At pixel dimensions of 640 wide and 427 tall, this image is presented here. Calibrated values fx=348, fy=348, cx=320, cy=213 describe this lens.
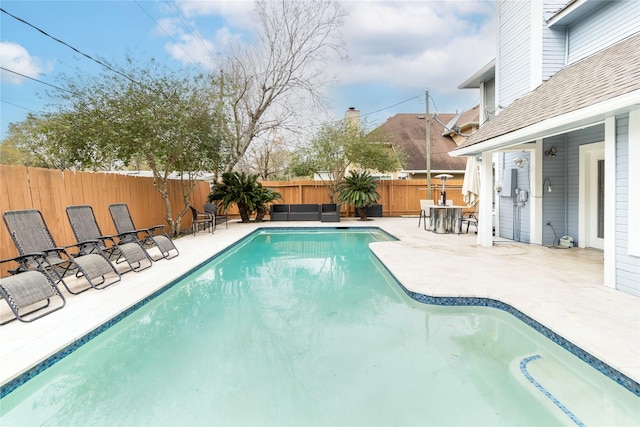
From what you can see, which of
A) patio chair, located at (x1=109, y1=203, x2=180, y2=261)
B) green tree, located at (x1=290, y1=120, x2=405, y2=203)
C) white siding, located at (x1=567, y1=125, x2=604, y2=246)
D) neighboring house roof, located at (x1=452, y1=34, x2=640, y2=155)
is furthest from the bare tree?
white siding, located at (x1=567, y1=125, x2=604, y2=246)

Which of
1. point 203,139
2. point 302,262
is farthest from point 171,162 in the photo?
point 302,262

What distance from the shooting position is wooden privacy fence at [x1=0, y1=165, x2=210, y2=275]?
5.06 metres

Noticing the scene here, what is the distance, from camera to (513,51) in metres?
8.37

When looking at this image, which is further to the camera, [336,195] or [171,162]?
[336,195]

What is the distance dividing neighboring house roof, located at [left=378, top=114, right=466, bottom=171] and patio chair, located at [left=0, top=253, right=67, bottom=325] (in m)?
17.9

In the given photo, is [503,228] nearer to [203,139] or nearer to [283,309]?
[283,309]

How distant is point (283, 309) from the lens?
177 inches

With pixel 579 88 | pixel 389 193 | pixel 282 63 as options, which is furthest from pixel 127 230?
pixel 389 193

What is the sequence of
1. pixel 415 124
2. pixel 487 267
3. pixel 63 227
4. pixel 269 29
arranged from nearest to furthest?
pixel 487 267 < pixel 63 227 < pixel 269 29 < pixel 415 124

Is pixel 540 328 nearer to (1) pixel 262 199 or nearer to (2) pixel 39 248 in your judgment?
(2) pixel 39 248

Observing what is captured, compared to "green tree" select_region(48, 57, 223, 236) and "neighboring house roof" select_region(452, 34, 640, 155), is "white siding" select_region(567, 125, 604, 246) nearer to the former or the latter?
"neighboring house roof" select_region(452, 34, 640, 155)

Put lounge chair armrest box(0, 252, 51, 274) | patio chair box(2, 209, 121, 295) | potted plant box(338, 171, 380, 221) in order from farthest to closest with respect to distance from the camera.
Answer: potted plant box(338, 171, 380, 221)
patio chair box(2, 209, 121, 295)
lounge chair armrest box(0, 252, 51, 274)

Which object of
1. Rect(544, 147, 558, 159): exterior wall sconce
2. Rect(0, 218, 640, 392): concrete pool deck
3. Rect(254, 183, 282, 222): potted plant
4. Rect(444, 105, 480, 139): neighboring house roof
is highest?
Rect(444, 105, 480, 139): neighboring house roof

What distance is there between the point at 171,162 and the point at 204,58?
8.53 m
